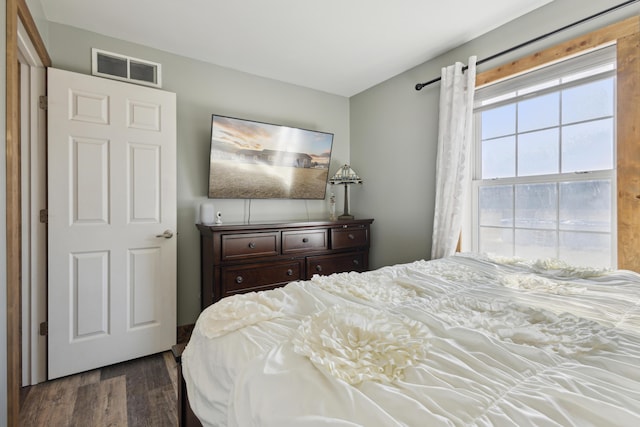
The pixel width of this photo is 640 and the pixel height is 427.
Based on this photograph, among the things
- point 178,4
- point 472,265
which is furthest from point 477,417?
point 178,4

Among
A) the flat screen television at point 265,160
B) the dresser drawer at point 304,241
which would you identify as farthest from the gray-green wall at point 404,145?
the dresser drawer at point 304,241

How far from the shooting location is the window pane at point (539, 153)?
2.15 meters

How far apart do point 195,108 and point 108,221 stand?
1247mm

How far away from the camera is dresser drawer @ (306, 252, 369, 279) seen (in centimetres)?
Result: 294

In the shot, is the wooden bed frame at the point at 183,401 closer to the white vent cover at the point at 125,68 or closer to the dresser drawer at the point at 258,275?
the dresser drawer at the point at 258,275

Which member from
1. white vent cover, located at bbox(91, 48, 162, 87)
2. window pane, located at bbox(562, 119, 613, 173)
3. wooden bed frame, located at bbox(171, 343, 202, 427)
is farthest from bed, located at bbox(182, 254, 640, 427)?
white vent cover, located at bbox(91, 48, 162, 87)

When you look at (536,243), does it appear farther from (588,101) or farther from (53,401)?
(53,401)

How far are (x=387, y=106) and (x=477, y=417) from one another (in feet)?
10.3

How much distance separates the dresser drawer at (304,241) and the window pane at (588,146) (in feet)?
6.42

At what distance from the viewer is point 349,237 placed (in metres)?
3.19

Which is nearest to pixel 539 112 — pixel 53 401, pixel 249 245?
pixel 249 245

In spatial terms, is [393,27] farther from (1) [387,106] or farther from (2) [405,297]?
(2) [405,297]

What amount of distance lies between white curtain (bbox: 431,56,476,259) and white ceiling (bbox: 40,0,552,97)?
36 centimetres

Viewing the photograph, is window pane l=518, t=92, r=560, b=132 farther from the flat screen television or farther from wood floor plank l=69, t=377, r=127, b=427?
wood floor plank l=69, t=377, r=127, b=427
